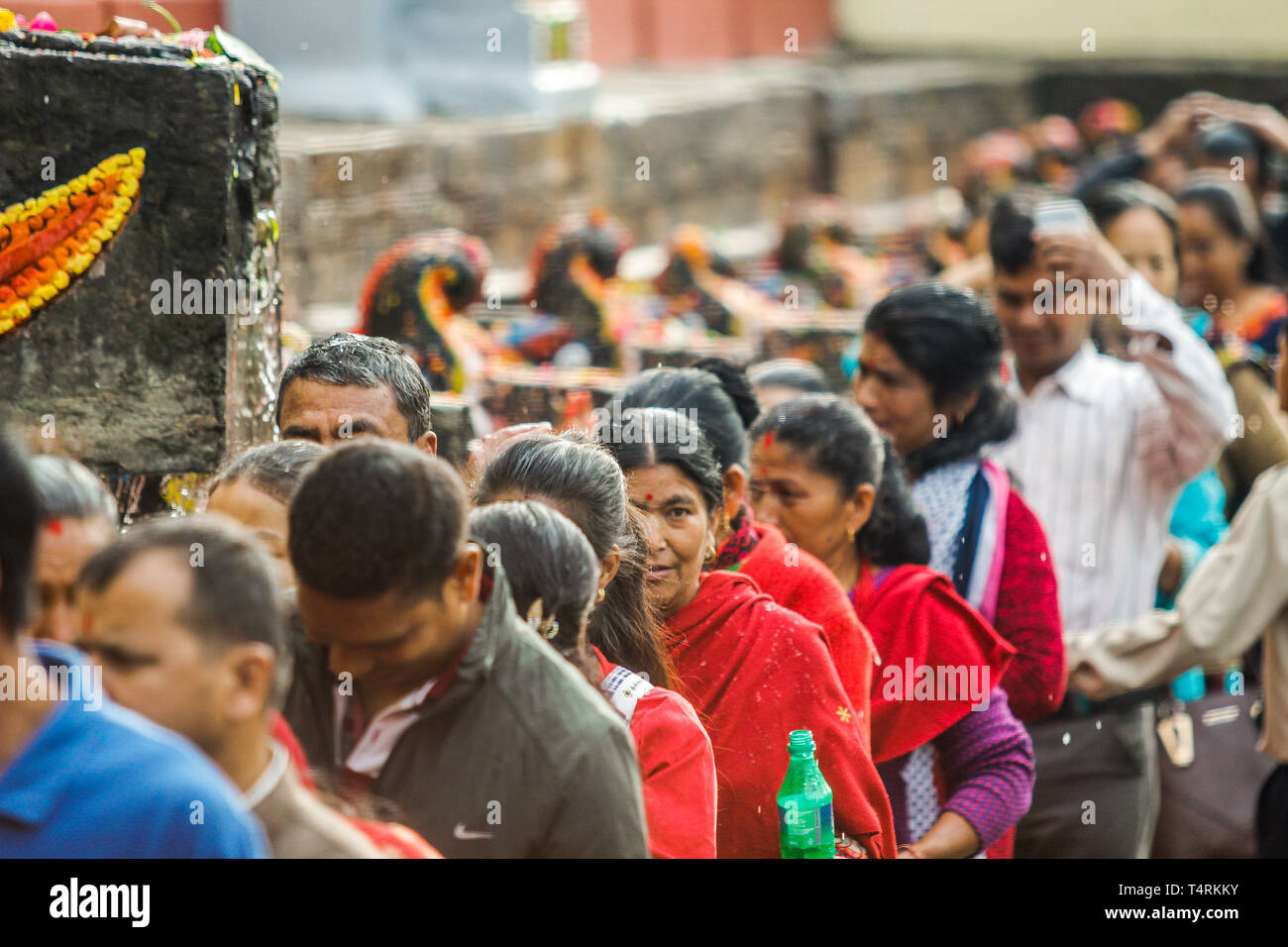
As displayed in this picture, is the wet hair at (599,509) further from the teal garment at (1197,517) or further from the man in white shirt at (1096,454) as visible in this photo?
the teal garment at (1197,517)

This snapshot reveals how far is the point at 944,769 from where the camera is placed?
102 inches

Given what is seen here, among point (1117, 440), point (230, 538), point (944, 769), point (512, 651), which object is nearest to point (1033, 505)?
point (1117, 440)

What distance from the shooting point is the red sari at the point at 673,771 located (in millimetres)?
1842

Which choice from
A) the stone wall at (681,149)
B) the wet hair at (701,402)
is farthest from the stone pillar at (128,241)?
the stone wall at (681,149)

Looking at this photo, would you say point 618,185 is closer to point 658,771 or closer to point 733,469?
point 733,469

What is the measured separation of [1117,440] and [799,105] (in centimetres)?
817

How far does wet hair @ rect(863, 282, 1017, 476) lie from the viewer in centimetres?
297

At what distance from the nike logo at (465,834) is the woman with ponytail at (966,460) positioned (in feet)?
4.62

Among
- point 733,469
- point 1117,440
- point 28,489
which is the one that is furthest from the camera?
point 1117,440

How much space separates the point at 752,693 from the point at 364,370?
781 mm

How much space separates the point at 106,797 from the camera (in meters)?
1.21

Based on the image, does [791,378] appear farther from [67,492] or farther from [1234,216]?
[1234,216]

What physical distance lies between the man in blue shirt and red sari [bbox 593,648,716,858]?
68 centimetres

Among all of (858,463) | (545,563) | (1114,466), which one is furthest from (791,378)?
(545,563)
